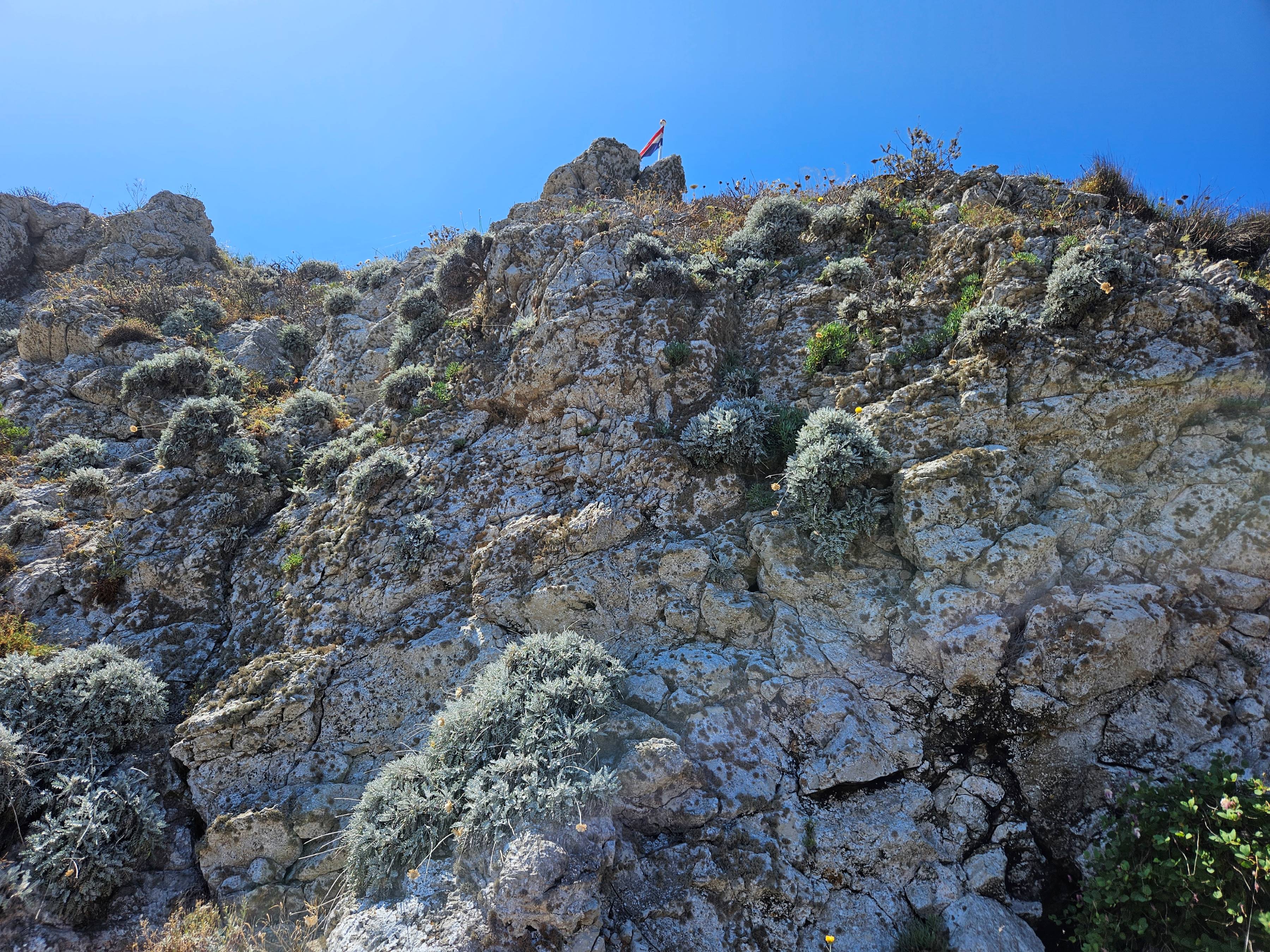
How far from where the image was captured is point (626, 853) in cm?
542

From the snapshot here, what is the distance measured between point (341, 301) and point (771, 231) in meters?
13.0

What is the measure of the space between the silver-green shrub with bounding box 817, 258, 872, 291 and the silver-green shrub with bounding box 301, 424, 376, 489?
938 cm

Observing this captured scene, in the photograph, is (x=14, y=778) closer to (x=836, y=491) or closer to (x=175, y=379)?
(x=175, y=379)

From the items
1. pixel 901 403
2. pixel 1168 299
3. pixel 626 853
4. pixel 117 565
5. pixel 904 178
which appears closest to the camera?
pixel 626 853

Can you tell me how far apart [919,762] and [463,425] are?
28.6ft

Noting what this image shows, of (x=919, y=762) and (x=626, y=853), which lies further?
(x=919, y=762)

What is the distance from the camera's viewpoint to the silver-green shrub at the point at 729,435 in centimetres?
802

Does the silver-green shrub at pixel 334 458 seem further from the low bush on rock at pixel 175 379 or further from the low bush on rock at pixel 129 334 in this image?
the low bush on rock at pixel 129 334

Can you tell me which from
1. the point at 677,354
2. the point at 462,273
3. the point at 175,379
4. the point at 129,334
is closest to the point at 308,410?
the point at 175,379

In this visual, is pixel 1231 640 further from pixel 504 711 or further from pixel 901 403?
pixel 504 711

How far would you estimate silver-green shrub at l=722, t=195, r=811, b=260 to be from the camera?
11633 millimetres

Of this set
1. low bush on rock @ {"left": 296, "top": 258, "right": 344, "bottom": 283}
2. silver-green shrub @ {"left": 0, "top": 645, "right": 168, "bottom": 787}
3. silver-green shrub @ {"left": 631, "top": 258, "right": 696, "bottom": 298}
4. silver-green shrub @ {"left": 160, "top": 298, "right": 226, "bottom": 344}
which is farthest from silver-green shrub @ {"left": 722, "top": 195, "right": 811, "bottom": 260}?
low bush on rock @ {"left": 296, "top": 258, "right": 344, "bottom": 283}

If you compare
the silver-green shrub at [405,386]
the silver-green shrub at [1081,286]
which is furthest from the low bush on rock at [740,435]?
the silver-green shrub at [405,386]

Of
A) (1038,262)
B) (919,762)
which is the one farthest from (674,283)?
(919,762)
